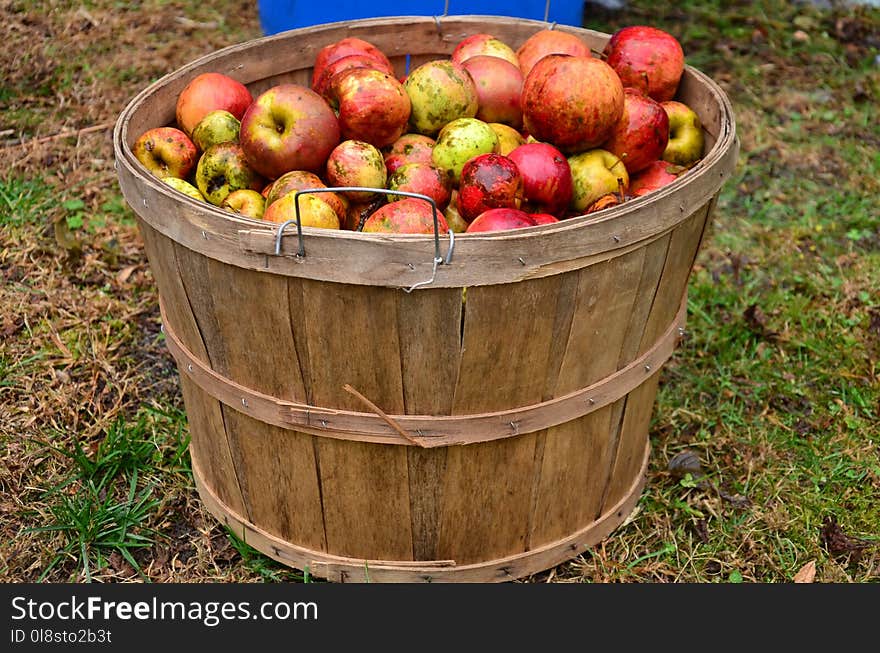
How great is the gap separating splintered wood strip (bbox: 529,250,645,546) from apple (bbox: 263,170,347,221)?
0.67 m

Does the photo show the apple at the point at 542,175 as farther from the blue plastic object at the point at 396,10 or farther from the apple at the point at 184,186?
the blue plastic object at the point at 396,10

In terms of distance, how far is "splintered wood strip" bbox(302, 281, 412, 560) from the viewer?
78.6 inches

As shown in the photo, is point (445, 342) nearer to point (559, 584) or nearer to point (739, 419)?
point (559, 584)

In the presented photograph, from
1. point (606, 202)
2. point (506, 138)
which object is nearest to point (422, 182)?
point (506, 138)

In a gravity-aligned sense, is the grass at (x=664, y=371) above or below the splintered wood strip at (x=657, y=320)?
below

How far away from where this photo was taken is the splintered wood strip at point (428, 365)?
1.98 meters

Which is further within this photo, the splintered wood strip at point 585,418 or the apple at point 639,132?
the apple at point 639,132

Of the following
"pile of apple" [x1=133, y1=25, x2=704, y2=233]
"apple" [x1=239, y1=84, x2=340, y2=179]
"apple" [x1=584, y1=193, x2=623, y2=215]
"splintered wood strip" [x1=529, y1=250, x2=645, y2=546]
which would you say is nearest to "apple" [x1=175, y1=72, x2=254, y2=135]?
"pile of apple" [x1=133, y1=25, x2=704, y2=233]

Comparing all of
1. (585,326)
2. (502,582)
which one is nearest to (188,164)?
(585,326)

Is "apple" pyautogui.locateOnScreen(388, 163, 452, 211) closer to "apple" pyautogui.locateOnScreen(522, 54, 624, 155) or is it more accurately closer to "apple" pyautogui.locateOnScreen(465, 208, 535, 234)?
"apple" pyautogui.locateOnScreen(465, 208, 535, 234)

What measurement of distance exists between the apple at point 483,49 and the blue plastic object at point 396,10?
3.14ft

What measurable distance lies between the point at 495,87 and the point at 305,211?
2.69 feet

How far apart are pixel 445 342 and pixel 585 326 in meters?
0.35

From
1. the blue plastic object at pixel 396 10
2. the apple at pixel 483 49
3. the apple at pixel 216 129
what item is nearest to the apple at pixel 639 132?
→ the apple at pixel 483 49
